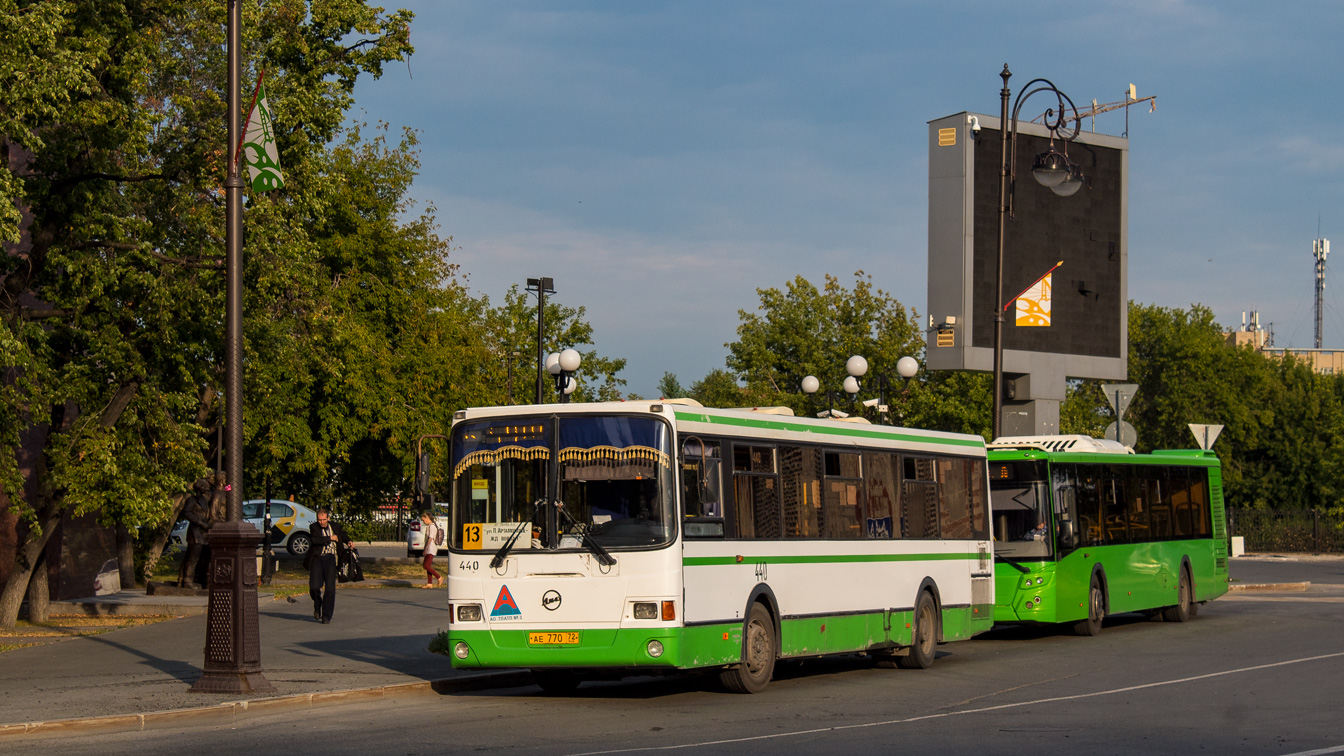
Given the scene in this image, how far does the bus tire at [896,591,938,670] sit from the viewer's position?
1802 cm

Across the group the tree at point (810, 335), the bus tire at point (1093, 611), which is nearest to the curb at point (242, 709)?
the bus tire at point (1093, 611)

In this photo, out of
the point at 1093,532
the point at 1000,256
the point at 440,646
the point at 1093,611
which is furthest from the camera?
the point at 1000,256

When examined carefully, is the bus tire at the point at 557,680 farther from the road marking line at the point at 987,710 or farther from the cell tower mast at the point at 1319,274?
the cell tower mast at the point at 1319,274

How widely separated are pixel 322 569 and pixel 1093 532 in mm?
12207

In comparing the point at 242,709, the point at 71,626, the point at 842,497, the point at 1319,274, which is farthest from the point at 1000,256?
the point at 1319,274

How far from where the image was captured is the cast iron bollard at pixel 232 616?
47.4 ft

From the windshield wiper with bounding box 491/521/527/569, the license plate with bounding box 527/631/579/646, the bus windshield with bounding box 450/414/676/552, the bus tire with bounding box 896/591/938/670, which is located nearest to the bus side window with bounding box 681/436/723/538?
the bus windshield with bounding box 450/414/676/552

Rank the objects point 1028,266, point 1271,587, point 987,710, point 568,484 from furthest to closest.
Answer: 1. point 1271,587
2. point 1028,266
3. point 568,484
4. point 987,710

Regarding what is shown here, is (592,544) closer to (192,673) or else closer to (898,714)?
(898,714)

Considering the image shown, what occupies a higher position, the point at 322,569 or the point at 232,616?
the point at 322,569

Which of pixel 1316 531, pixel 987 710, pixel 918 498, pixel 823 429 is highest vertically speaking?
pixel 823 429

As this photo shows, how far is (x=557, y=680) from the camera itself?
51.5 ft

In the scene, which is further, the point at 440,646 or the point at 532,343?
the point at 532,343

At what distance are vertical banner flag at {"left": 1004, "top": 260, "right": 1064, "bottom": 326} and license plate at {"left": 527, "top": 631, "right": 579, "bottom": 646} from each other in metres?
22.1
